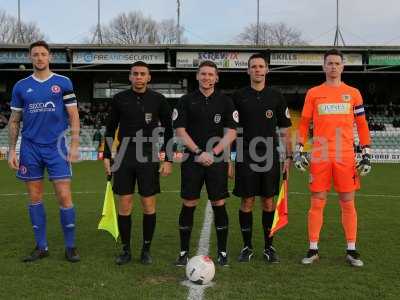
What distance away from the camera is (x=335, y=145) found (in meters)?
4.85

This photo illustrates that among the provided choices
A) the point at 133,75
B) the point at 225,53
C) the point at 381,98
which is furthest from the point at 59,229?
the point at 381,98

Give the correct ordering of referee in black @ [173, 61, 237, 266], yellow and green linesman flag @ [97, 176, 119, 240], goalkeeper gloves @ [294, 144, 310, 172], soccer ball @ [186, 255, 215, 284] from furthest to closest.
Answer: yellow and green linesman flag @ [97, 176, 119, 240] → goalkeeper gloves @ [294, 144, 310, 172] → referee in black @ [173, 61, 237, 266] → soccer ball @ [186, 255, 215, 284]

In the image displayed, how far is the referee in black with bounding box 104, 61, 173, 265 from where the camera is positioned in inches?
191

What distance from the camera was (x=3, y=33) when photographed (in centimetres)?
5116

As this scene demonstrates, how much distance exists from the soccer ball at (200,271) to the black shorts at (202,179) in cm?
68

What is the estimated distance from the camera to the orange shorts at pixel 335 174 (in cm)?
484

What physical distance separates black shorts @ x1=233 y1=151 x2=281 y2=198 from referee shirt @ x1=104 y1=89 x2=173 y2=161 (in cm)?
76

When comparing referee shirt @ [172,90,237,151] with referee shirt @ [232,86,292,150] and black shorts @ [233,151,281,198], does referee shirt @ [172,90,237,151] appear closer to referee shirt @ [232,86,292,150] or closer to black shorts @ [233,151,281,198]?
referee shirt @ [232,86,292,150]

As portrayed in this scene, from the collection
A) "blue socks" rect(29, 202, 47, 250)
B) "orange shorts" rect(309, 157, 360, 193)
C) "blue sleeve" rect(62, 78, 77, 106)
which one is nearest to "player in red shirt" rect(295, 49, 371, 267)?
"orange shorts" rect(309, 157, 360, 193)

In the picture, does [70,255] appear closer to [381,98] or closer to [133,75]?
[133,75]

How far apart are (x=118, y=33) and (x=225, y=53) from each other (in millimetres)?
33092

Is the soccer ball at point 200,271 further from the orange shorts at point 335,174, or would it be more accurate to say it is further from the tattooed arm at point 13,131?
the tattooed arm at point 13,131

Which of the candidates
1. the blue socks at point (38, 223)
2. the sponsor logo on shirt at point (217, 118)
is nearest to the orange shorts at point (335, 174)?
the sponsor logo on shirt at point (217, 118)

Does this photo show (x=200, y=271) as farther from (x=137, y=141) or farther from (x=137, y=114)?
(x=137, y=114)
